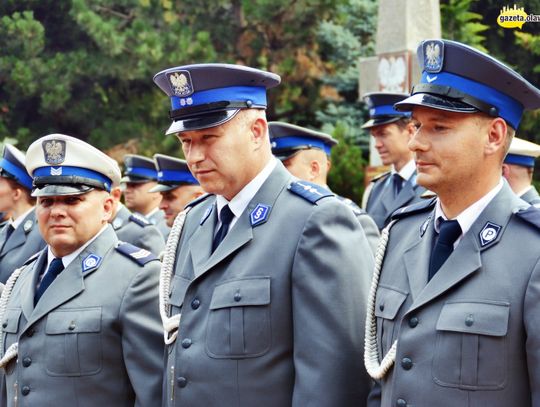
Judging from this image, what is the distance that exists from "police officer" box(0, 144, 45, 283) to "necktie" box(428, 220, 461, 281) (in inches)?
135

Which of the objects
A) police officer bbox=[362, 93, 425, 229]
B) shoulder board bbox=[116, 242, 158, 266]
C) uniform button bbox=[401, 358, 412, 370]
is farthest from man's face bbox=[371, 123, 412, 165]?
uniform button bbox=[401, 358, 412, 370]

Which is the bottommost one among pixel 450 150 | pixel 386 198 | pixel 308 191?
pixel 386 198

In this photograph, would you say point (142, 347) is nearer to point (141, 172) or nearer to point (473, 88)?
point (473, 88)

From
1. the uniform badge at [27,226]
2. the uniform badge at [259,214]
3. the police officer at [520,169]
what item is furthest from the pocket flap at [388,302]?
the uniform badge at [27,226]

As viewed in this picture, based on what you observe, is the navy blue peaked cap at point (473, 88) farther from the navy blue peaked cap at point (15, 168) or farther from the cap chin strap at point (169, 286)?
the navy blue peaked cap at point (15, 168)

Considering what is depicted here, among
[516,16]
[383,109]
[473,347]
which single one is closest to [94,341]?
[473,347]

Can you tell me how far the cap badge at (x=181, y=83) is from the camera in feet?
11.1

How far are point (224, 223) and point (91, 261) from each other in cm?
81

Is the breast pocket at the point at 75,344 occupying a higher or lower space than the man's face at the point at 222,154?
lower

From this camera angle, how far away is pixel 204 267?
329cm

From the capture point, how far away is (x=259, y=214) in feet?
10.9

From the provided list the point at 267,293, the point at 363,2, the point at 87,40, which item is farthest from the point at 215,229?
the point at 87,40

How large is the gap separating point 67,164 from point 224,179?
1074 mm

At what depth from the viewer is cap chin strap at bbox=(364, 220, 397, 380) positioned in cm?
289
